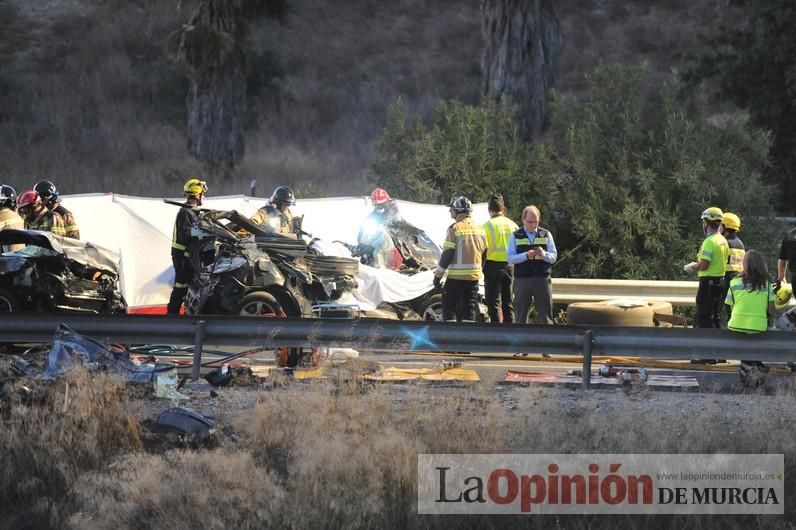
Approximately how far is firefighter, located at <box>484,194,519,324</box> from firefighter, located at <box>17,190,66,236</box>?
5.04 metres

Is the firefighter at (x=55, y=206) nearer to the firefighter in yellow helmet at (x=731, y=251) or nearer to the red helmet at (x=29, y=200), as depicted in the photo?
the red helmet at (x=29, y=200)

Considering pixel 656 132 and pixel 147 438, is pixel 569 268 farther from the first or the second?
pixel 147 438

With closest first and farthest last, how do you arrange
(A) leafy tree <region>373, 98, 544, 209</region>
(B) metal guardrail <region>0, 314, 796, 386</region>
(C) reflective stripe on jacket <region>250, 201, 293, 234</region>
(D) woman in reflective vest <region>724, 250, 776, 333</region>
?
(B) metal guardrail <region>0, 314, 796, 386</region> < (D) woman in reflective vest <region>724, 250, 776, 333</region> < (C) reflective stripe on jacket <region>250, 201, 293, 234</region> < (A) leafy tree <region>373, 98, 544, 209</region>

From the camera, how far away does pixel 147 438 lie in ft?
30.5

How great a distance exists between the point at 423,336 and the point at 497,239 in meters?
3.71

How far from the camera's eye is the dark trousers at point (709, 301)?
47.3ft

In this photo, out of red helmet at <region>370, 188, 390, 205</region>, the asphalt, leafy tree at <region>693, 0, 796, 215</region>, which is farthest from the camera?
leafy tree at <region>693, 0, 796, 215</region>

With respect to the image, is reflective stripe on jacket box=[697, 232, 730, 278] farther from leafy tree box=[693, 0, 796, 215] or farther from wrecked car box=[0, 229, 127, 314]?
leafy tree box=[693, 0, 796, 215]

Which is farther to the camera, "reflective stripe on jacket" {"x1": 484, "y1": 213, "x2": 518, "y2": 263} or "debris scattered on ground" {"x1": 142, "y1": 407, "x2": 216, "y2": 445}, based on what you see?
"reflective stripe on jacket" {"x1": 484, "y1": 213, "x2": 518, "y2": 263}

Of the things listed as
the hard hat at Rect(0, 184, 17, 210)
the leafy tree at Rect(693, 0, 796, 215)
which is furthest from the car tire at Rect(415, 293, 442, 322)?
the leafy tree at Rect(693, 0, 796, 215)

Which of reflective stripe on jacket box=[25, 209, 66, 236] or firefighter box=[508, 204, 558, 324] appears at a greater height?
reflective stripe on jacket box=[25, 209, 66, 236]

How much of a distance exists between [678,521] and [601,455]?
2.59ft

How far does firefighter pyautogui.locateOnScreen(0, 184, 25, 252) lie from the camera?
1446 cm

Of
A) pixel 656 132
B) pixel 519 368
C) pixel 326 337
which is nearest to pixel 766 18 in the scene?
pixel 656 132
